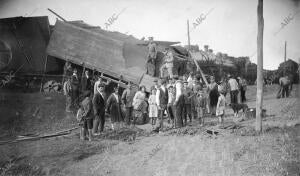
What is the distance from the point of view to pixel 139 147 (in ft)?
32.8

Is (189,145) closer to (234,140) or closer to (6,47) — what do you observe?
(234,140)

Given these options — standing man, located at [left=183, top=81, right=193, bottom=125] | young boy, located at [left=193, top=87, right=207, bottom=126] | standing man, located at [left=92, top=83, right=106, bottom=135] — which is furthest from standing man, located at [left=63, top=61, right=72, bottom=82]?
young boy, located at [left=193, top=87, right=207, bottom=126]

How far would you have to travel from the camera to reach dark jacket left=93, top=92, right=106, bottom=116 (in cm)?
1185

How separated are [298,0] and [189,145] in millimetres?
4935

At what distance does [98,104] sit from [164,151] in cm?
361

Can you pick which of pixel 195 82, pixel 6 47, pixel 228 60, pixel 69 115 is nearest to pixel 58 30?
pixel 6 47

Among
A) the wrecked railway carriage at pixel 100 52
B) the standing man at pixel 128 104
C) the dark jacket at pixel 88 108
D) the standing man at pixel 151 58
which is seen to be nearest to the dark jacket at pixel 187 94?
the standing man at pixel 128 104

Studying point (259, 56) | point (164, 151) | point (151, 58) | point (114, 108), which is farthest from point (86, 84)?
point (259, 56)

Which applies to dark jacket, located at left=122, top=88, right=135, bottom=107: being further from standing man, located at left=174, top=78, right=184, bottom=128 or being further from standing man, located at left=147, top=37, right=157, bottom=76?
standing man, located at left=147, top=37, right=157, bottom=76

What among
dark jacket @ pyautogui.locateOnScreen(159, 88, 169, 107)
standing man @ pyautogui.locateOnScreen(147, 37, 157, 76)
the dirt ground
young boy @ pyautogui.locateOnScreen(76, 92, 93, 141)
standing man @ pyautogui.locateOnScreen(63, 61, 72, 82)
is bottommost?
the dirt ground

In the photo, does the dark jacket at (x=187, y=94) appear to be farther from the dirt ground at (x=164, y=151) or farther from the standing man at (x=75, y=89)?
the standing man at (x=75, y=89)

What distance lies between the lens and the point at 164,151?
30.7 feet

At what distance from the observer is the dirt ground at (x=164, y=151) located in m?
7.92

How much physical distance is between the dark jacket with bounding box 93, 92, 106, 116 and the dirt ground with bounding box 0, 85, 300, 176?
892 mm
